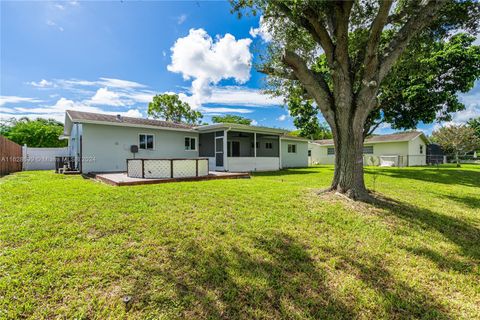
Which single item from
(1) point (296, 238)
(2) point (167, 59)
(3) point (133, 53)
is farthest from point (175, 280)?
(2) point (167, 59)

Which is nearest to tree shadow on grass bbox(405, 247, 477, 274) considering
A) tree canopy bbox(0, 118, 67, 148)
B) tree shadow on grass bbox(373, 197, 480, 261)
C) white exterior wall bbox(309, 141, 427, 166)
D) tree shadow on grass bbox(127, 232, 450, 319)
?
tree shadow on grass bbox(373, 197, 480, 261)

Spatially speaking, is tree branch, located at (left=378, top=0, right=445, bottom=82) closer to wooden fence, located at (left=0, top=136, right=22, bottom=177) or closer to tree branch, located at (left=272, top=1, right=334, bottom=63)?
tree branch, located at (left=272, top=1, right=334, bottom=63)

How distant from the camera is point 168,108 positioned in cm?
3575

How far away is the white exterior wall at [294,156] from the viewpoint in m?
20.7

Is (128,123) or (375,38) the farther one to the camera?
(128,123)

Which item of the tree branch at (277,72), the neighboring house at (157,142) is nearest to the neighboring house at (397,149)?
the neighboring house at (157,142)

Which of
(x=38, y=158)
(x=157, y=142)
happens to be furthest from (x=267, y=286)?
(x=38, y=158)

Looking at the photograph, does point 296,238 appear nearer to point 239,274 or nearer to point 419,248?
point 239,274

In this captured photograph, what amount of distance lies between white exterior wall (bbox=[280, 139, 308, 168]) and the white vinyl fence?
18270 millimetres

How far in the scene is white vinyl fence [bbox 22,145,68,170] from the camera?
15418mm

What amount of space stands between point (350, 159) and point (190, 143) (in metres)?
12.2

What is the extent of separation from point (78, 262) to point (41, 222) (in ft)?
5.89

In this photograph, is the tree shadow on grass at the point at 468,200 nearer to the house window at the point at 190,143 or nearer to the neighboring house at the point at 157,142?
the neighboring house at the point at 157,142

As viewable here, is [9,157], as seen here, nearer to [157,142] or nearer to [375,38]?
[157,142]
